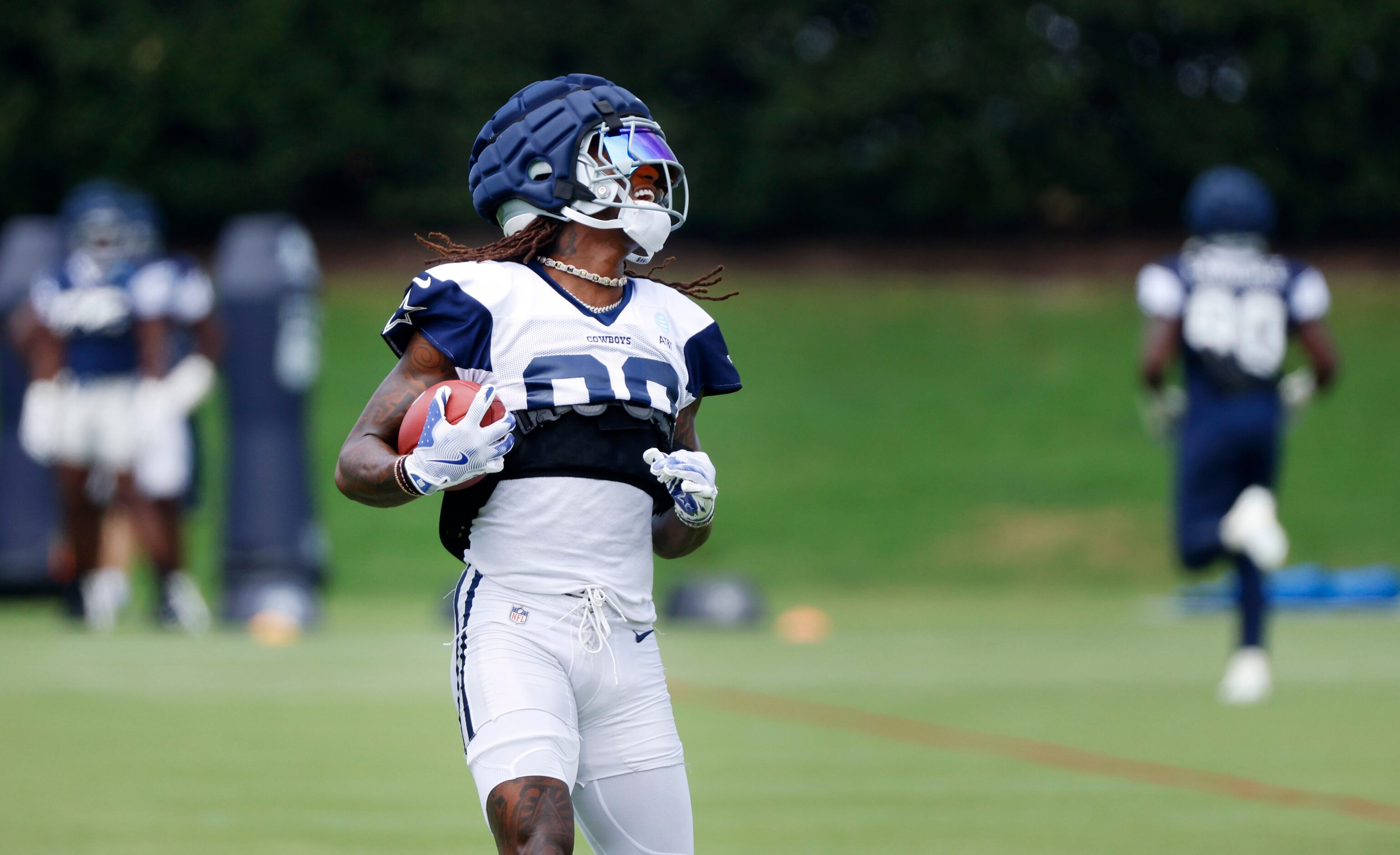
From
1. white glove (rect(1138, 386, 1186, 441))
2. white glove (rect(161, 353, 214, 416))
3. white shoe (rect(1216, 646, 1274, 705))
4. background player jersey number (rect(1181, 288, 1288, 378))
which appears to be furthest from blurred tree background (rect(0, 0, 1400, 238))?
white shoe (rect(1216, 646, 1274, 705))

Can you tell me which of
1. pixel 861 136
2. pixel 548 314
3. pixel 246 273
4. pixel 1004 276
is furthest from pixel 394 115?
pixel 548 314

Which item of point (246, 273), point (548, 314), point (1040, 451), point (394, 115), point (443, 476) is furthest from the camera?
point (394, 115)

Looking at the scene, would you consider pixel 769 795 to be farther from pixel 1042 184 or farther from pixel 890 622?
pixel 1042 184

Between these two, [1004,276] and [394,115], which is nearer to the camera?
[1004,276]

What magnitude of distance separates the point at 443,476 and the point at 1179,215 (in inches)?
1000

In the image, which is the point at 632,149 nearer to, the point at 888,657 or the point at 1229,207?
the point at 1229,207

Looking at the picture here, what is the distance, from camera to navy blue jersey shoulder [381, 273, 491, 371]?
377 centimetres

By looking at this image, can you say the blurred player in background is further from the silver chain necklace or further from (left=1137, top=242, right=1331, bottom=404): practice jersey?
the silver chain necklace

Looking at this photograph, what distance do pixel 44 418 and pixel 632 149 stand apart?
10.2 metres

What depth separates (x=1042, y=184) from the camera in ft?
90.6

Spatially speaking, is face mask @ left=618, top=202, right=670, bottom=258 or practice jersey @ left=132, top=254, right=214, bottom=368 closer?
face mask @ left=618, top=202, right=670, bottom=258

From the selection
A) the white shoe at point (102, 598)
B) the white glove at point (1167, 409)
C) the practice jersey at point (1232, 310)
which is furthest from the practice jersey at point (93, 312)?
the practice jersey at point (1232, 310)

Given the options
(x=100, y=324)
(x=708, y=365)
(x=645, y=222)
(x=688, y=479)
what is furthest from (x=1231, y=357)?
(x=100, y=324)

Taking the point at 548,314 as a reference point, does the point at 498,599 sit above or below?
below
